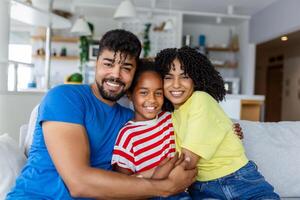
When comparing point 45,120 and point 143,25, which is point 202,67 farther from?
point 143,25

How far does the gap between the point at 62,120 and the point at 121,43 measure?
401 mm

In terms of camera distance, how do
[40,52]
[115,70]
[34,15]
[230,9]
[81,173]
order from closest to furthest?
[81,173] < [115,70] < [34,15] < [230,9] < [40,52]

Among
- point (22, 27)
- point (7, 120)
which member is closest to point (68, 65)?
point (22, 27)

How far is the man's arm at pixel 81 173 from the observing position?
1.10 m

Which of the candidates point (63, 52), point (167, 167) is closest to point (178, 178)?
point (167, 167)

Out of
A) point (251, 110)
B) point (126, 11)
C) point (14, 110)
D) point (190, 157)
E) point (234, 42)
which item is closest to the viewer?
point (190, 157)

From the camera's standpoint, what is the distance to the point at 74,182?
1.10 meters

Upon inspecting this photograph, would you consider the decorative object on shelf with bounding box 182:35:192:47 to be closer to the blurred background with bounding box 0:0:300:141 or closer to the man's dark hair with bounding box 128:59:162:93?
the blurred background with bounding box 0:0:300:141

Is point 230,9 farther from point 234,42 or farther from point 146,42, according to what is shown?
point 146,42

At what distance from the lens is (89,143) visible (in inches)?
49.3

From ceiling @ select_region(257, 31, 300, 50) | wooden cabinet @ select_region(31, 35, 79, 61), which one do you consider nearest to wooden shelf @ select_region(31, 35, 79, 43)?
wooden cabinet @ select_region(31, 35, 79, 61)

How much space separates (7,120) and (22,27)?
4530 millimetres

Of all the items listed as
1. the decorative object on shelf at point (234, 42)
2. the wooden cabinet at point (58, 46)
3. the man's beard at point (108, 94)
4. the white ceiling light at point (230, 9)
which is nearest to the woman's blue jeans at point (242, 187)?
the man's beard at point (108, 94)

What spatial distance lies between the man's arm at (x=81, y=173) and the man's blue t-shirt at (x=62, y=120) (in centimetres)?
5
